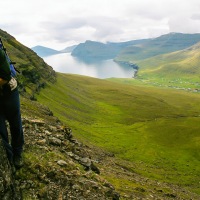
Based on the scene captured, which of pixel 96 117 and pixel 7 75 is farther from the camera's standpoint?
pixel 96 117

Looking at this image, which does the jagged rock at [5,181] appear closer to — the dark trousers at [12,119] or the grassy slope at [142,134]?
the dark trousers at [12,119]

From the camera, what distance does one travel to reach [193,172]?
304 feet

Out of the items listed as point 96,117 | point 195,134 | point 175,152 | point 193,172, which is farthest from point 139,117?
point 193,172

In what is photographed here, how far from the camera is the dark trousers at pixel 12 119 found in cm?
1341

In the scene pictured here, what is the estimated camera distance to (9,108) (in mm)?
13586

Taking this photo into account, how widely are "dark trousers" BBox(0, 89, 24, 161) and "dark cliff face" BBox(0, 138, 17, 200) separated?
0.65 m

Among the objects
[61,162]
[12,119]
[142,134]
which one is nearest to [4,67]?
[12,119]

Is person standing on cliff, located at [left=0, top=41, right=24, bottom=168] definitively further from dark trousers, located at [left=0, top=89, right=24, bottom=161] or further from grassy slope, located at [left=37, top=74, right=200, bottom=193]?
grassy slope, located at [left=37, top=74, right=200, bottom=193]

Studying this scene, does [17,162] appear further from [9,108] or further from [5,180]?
[9,108]

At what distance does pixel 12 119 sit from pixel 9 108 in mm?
727

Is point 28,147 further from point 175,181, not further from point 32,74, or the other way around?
point 32,74

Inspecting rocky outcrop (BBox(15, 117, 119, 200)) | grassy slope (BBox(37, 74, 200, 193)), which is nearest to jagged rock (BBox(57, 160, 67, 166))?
rocky outcrop (BBox(15, 117, 119, 200))

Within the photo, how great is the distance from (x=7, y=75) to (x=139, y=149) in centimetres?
10336

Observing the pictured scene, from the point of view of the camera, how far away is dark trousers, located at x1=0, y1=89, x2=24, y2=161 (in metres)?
13.4
